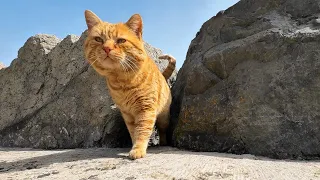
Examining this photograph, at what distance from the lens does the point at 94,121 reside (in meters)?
4.56

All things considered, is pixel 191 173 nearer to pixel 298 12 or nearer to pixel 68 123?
pixel 298 12

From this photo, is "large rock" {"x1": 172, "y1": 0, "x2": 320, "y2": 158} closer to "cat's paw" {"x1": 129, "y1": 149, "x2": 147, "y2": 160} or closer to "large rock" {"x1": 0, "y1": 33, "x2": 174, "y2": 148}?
"cat's paw" {"x1": 129, "y1": 149, "x2": 147, "y2": 160}

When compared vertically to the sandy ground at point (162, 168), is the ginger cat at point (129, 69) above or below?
Result: above

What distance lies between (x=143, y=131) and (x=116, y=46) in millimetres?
1008

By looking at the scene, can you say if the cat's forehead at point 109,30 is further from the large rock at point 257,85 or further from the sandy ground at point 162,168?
the sandy ground at point 162,168

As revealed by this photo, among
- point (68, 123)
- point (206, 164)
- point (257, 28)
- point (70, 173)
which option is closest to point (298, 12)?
point (257, 28)

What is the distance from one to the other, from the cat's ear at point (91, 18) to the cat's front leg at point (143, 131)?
1.28 metres

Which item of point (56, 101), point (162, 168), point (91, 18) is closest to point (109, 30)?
point (91, 18)

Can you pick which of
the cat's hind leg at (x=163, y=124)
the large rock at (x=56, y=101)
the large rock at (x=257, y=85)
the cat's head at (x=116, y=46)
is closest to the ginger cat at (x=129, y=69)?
the cat's head at (x=116, y=46)

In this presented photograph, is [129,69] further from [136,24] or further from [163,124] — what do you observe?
[163,124]

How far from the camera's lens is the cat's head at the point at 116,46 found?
3285 millimetres

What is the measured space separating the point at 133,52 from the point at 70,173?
4.95ft

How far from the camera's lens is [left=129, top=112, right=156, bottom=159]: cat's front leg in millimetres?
3264

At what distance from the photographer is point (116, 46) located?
3.33 meters
